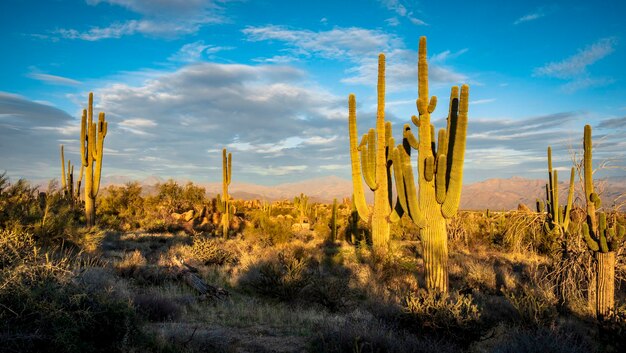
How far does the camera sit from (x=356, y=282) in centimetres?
1113

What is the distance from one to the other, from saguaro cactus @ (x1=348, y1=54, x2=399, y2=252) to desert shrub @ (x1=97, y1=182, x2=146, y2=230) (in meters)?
15.3

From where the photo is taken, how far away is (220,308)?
791cm

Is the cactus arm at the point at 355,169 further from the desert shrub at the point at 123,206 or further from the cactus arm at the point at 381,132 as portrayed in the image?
the desert shrub at the point at 123,206

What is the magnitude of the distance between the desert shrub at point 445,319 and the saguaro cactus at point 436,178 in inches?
130

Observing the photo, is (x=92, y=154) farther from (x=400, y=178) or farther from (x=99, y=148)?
→ (x=400, y=178)

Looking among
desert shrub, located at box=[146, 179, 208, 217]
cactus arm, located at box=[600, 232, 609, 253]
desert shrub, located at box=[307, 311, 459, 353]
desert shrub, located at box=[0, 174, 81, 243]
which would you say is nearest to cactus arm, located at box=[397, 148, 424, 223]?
cactus arm, located at box=[600, 232, 609, 253]

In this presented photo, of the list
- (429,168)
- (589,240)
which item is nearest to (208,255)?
(429,168)

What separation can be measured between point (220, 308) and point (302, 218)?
22958mm

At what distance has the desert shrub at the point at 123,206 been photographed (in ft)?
82.0

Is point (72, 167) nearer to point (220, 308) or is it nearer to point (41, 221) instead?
point (41, 221)

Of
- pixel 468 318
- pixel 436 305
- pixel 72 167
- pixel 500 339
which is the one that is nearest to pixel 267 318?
pixel 436 305

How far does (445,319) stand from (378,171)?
25.9 ft

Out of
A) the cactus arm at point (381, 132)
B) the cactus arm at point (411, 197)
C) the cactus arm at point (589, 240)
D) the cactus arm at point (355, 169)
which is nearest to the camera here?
the cactus arm at point (589, 240)

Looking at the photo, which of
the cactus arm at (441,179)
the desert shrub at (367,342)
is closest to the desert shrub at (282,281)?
the desert shrub at (367,342)
